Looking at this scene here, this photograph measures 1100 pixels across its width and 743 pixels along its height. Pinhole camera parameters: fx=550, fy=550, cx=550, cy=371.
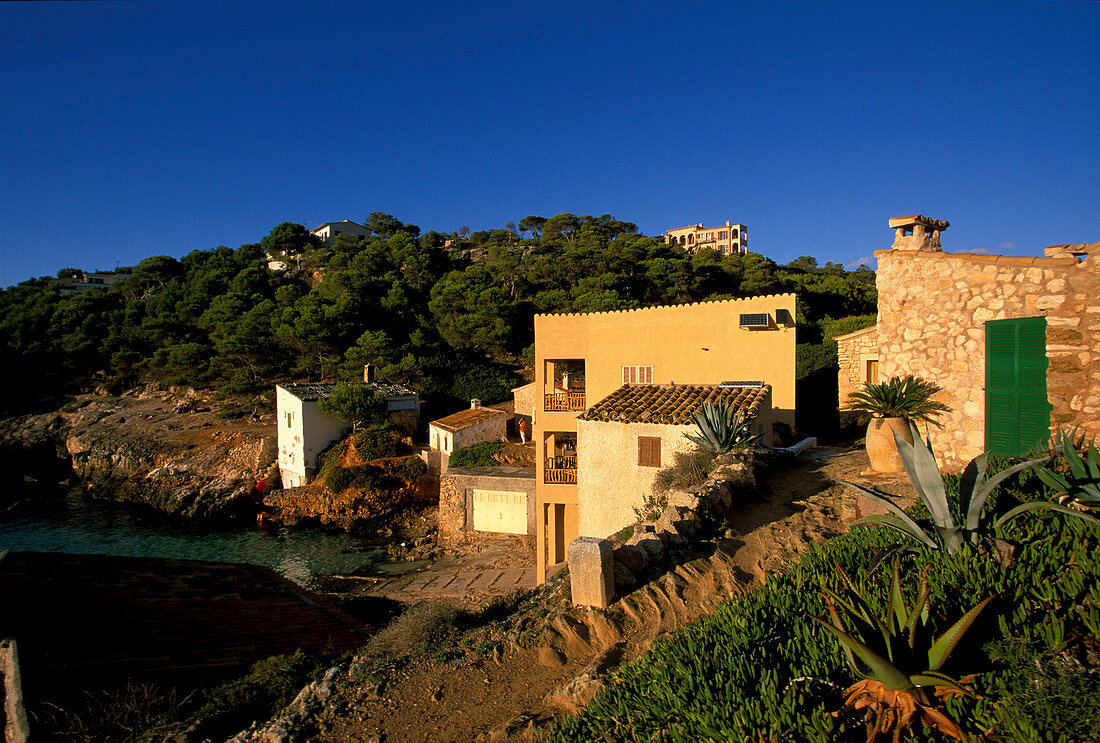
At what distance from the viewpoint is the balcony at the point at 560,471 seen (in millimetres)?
14750

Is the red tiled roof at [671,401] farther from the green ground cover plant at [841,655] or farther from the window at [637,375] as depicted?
the green ground cover plant at [841,655]

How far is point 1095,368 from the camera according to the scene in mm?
6715

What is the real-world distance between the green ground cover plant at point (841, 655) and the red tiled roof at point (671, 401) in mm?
6327

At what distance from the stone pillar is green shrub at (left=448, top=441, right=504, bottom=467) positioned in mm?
19786

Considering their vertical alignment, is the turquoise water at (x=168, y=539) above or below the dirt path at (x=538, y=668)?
below

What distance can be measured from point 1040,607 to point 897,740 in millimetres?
1785

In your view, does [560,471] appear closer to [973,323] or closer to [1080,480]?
[973,323]

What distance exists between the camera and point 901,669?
3.02 m

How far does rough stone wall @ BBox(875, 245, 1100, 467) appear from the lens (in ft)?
22.2

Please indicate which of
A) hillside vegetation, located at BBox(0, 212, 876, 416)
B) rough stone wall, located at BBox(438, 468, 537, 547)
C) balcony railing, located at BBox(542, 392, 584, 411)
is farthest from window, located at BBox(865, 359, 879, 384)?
rough stone wall, located at BBox(438, 468, 537, 547)

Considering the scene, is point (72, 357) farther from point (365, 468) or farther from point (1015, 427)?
point (1015, 427)

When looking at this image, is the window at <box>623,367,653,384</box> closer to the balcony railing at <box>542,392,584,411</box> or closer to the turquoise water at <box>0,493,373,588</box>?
the balcony railing at <box>542,392,584,411</box>

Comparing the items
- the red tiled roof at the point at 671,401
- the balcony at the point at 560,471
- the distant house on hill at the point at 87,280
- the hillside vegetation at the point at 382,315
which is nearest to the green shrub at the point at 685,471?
the red tiled roof at the point at 671,401

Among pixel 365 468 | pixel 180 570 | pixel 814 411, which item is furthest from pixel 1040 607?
pixel 365 468
